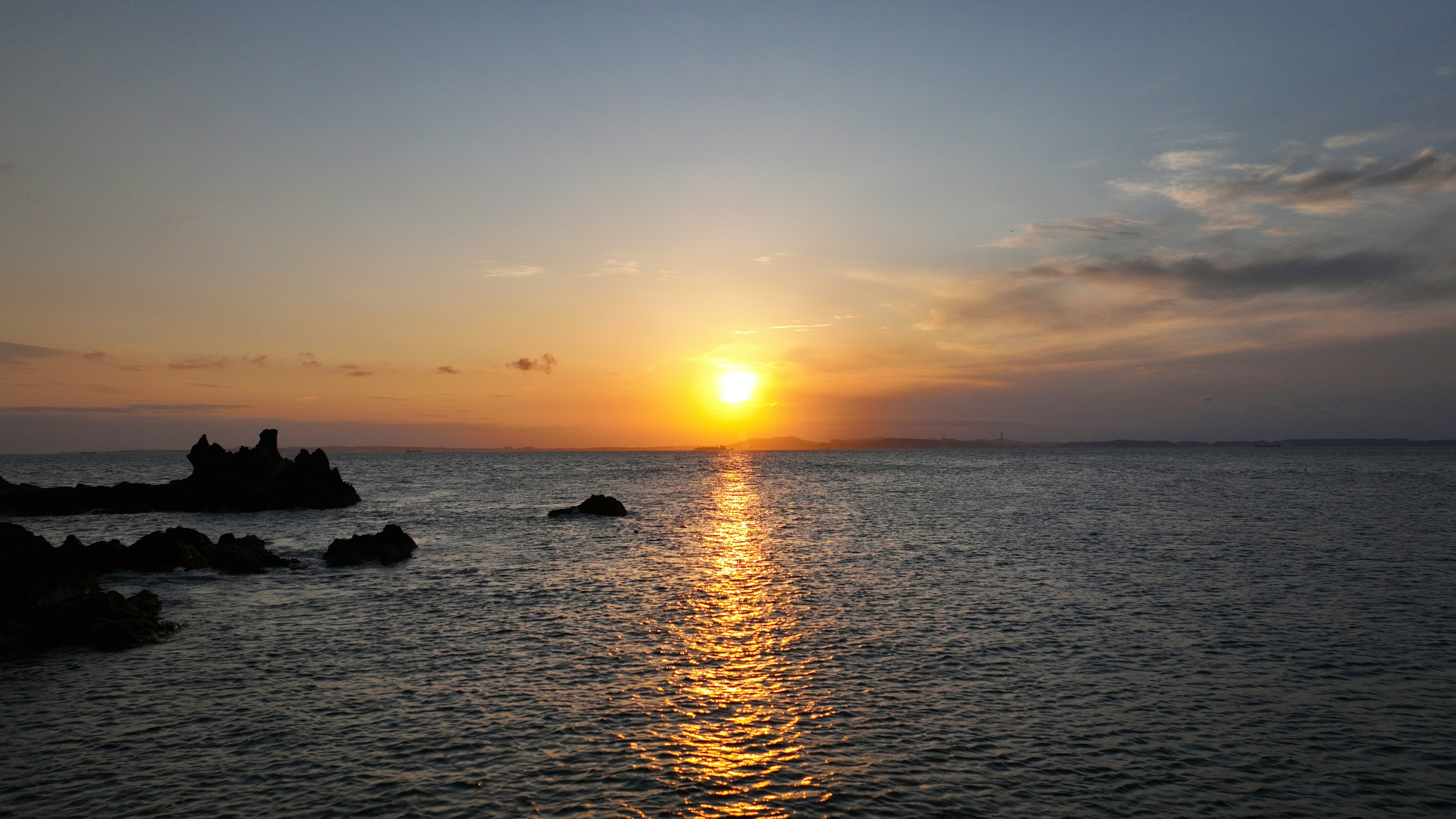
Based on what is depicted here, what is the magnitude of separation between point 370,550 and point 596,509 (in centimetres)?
3296

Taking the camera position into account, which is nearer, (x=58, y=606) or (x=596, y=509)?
(x=58, y=606)

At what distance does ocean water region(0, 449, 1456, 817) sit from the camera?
1545cm

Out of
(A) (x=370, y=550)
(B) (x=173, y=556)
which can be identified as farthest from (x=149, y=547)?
(A) (x=370, y=550)

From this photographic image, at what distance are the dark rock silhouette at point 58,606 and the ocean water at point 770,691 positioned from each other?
4.07 ft

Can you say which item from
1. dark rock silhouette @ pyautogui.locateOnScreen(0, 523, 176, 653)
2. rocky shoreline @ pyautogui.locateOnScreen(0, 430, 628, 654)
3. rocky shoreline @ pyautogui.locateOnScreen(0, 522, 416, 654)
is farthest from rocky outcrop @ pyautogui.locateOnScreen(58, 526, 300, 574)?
dark rock silhouette @ pyautogui.locateOnScreen(0, 523, 176, 653)

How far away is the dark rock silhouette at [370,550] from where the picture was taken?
4588cm

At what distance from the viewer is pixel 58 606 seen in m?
27.7

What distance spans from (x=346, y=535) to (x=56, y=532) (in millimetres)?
24059

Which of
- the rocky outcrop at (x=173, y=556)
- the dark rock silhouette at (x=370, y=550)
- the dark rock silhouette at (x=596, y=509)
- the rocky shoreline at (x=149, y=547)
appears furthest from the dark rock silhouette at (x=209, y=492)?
the dark rock silhouette at (x=370, y=550)

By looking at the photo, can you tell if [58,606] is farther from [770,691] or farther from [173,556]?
[770,691]

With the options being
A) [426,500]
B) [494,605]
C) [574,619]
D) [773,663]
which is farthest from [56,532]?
[773,663]

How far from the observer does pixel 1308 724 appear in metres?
19.1

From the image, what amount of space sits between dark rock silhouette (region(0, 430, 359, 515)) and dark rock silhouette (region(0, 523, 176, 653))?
56003 mm

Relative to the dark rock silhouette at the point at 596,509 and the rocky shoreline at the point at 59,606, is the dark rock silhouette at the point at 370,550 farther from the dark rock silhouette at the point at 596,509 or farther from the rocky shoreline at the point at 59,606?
the dark rock silhouette at the point at 596,509
